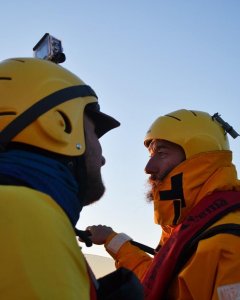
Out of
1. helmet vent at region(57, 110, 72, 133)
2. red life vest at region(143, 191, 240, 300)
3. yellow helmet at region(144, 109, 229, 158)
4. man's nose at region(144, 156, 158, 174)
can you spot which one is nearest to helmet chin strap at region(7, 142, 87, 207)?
helmet vent at region(57, 110, 72, 133)

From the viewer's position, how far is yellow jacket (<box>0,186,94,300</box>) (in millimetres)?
1177

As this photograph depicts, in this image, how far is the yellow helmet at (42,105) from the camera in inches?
83.5

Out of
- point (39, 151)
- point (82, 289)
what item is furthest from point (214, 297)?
point (82, 289)

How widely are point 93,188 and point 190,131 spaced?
2.43m

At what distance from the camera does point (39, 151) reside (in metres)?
2.13

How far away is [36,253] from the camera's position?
124 cm

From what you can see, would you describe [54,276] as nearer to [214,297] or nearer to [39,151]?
[39,151]

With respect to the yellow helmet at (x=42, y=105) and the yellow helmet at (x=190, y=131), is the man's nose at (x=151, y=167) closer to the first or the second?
the yellow helmet at (x=190, y=131)

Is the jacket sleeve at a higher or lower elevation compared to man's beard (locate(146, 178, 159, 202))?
lower

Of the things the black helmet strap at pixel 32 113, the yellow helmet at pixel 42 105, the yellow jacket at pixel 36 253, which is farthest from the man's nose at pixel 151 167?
the yellow jacket at pixel 36 253

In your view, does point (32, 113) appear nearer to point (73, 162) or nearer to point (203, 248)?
point (73, 162)

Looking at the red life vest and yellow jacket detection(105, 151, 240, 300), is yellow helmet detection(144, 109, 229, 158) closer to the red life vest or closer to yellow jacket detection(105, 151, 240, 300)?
yellow jacket detection(105, 151, 240, 300)

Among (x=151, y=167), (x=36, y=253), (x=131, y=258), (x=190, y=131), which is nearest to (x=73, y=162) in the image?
(x=36, y=253)

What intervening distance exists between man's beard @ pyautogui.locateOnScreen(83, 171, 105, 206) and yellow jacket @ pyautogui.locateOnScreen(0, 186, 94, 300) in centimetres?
98
